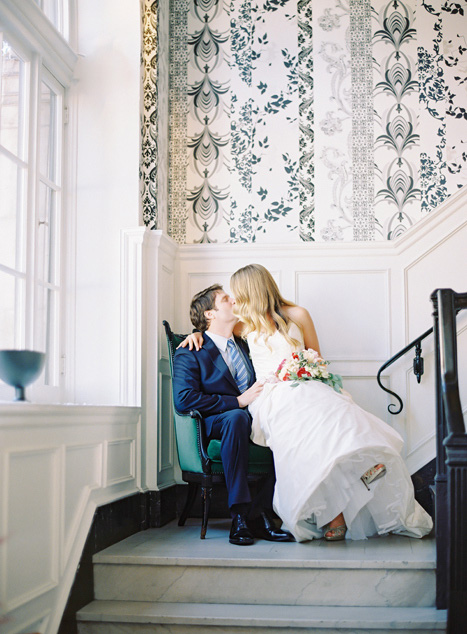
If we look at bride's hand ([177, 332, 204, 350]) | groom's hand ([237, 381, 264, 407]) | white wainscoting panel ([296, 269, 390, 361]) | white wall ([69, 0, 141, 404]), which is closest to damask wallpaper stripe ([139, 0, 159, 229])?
white wall ([69, 0, 141, 404])

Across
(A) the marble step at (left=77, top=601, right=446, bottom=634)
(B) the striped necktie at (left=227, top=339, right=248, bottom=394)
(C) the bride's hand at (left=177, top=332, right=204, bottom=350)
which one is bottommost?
(A) the marble step at (left=77, top=601, right=446, bottom=634)

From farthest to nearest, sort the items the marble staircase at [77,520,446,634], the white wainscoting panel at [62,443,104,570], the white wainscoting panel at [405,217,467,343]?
the white wainscoting panel at [405,217,467,343], the white wainscoting panel at [62,443,104,570], the marble staircase at [77,520,446,634]

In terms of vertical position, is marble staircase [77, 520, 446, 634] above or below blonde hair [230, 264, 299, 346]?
below

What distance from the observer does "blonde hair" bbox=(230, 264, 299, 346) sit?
379 centimetres

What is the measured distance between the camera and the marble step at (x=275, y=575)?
2770 millimetres

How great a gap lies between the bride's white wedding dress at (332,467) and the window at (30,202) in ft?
4.15

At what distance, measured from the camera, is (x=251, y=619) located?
2621mm

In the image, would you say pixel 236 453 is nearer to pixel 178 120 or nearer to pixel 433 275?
pixel 433 275

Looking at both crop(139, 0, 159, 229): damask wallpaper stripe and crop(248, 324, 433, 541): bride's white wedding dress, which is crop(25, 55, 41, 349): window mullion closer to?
crop(139, 0, 159, 229): damask wallpaper stripe

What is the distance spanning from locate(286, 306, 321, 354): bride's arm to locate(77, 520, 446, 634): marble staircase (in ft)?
3.94

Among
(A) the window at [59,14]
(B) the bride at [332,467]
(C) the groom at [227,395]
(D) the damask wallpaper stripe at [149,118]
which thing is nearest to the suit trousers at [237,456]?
(C) the groom at [227,395]

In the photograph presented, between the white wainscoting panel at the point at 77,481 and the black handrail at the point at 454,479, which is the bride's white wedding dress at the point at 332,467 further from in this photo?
the white wainscoting panel at the point at 77,481

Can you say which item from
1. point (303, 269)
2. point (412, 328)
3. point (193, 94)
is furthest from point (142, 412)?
point (193, 94)

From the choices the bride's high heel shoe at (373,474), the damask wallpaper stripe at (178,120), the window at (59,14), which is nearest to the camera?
the bride's high heel shoe at (373,474)
